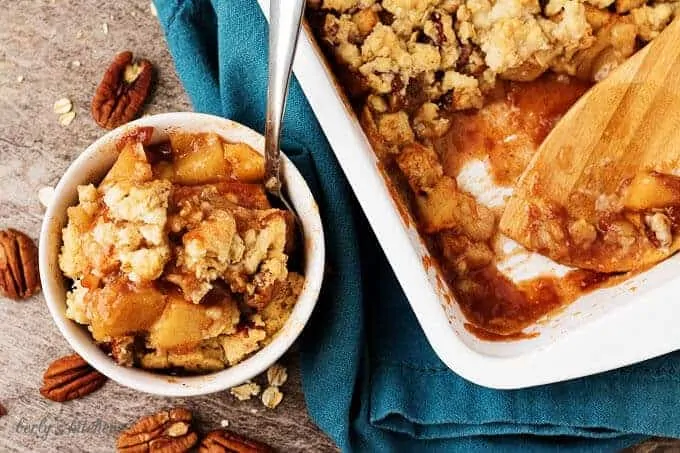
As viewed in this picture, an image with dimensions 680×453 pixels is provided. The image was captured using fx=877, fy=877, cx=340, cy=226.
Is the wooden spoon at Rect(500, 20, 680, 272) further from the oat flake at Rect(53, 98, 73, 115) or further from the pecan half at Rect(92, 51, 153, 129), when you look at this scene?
the oat flake at Rect(53, 98, 73, 115)

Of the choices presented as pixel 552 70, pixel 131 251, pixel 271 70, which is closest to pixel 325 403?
pixel 131 251

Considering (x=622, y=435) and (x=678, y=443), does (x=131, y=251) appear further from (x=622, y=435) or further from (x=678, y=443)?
(x=678, y=443)

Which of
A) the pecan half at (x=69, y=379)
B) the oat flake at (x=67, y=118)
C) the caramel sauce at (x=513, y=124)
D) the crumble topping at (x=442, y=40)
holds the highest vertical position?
the crumble topping at (x=442, y=40)

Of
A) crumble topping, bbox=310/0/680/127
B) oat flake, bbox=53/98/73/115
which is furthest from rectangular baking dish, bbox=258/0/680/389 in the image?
oat flake, bbox=53/98/73/115

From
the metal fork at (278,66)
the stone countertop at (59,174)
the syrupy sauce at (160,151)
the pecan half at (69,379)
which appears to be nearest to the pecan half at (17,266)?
the stone countertop at (59,174)

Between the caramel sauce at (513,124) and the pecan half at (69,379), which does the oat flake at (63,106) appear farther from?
the caramel sauce at (513,124)

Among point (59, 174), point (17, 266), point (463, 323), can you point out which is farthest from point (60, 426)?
point (463, 323)

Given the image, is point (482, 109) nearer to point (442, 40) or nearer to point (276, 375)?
point (442, 40)

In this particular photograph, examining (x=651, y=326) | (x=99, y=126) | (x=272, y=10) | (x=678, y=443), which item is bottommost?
(x=678, y=443)
